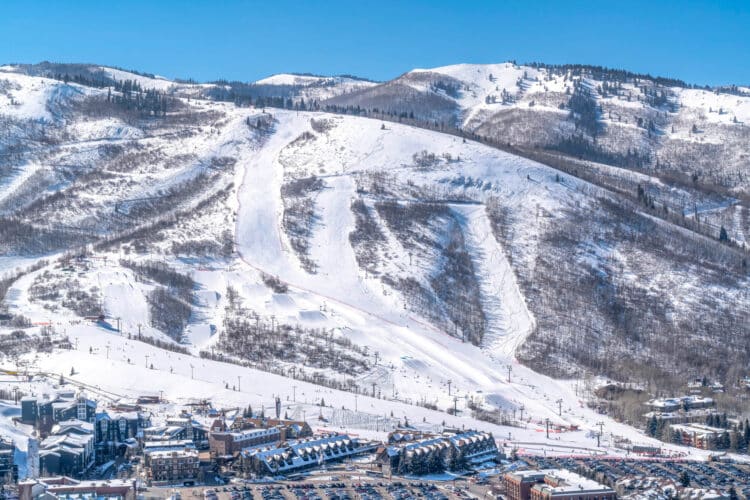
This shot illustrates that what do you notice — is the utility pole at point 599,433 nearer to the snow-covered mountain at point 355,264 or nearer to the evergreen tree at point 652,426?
the snow-covered mountain at point 355,264

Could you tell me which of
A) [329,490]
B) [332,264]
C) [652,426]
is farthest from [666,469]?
[332,264]

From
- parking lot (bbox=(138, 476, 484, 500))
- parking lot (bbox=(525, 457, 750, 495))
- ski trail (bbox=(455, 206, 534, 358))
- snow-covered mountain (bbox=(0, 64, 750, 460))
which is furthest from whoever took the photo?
ski trail (bbox=(455, 206, 534, 358))

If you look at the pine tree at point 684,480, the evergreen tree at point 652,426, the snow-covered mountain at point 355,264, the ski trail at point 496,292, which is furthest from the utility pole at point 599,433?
the ski trail at point 496,292

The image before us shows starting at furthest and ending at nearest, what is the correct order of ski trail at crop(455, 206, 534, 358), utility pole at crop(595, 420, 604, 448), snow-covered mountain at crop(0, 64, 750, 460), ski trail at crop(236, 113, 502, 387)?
ski trail at crop(455, 206, 534, 358) < ski trail at crop(236, 113, 502, 387) < snow-covered mountain at crop(0, 64, 750, 460) < utility pole at crop(595, 420, 604, 448)

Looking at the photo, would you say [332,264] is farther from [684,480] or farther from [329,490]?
[329,490]

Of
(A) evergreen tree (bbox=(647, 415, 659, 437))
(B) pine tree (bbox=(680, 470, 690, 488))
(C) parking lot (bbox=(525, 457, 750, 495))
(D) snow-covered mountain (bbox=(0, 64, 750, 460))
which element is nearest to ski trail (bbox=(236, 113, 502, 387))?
(D) snow-covered mountain (bbox=(0, 64, 750, 460))

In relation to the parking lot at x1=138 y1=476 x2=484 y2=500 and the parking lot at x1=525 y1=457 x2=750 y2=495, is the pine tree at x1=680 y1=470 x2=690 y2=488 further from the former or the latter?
the parking lot at x1=138 y1=476 x2=484 y2=500

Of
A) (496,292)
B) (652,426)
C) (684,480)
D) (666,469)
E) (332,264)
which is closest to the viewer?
(684,480)

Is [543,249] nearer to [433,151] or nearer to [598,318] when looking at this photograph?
[598,318]
